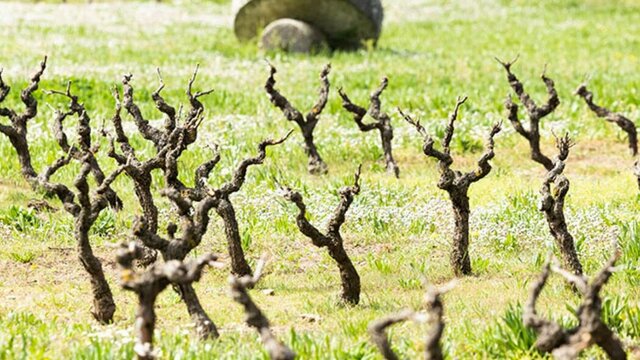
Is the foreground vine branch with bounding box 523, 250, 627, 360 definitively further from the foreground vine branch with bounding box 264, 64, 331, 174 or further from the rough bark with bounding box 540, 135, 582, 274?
the foreground vine branch with bounding box 264, 64, 331, 174

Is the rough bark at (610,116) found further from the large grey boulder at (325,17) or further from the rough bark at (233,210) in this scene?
the large grey boulder at (325,17)

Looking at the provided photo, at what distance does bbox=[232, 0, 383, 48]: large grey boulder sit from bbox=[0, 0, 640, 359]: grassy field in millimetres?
618

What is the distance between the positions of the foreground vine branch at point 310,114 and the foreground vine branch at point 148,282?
21.4ft

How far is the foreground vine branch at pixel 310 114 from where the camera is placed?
12.5 meters

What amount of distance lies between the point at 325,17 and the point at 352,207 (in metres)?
13.5

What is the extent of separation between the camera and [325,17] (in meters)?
23.6

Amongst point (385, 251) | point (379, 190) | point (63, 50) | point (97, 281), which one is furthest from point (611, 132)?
point (63, 50)

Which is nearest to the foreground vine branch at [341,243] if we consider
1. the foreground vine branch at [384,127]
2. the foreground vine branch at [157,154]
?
the foreground vine branch at [157,154]

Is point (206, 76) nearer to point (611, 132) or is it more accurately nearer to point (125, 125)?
point (125, 125)

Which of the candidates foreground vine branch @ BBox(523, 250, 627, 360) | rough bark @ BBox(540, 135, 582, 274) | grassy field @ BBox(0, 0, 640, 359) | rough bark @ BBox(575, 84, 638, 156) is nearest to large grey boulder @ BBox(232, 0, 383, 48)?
grassy field @ BBox(0, 0, 640, 359)

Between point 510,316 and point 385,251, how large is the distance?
3244 millimetres

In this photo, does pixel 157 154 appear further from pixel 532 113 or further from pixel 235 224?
pixel 532 113

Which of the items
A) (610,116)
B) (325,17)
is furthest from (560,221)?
(325,17)

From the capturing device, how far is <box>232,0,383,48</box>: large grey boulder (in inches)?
915
